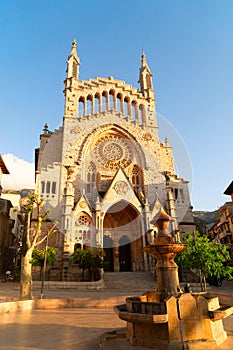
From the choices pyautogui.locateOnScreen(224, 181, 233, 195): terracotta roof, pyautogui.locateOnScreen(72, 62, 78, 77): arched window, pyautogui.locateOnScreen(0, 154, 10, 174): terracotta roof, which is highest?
pyautogui.locateOnScreen(72, 62, 78, 77): arched window

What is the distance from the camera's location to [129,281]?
2139 centimetres

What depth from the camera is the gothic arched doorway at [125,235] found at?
26.4 m

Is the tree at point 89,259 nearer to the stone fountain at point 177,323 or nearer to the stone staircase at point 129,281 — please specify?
the stone staircase at point 129,281

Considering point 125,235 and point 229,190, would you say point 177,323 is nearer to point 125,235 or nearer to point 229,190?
point 125,235

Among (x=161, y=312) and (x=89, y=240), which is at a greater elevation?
(x=89, y=240)

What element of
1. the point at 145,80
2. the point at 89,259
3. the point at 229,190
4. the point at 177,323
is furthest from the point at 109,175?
the point at 177,323

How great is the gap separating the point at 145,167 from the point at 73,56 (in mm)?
21501

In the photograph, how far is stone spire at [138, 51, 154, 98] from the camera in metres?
37.8

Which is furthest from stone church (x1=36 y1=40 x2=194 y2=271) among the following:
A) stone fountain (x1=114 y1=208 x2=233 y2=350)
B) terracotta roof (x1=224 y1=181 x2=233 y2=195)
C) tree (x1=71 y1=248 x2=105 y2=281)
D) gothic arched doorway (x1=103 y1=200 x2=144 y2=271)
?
stone fountain (x1=114 y1=208 x2=233 y2=350)

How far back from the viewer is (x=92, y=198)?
27.7 meters

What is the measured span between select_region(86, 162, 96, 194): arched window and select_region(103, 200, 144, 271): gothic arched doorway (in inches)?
141

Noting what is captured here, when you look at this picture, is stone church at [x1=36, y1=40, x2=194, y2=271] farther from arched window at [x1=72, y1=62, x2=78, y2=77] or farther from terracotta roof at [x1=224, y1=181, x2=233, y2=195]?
terracotta roof at [x1=224, y1=181, x2=233, y2=195]

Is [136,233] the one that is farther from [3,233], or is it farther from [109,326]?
[109,326]

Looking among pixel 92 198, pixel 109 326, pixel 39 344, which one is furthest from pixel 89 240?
pixel 39 344
